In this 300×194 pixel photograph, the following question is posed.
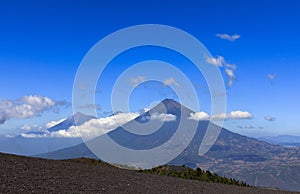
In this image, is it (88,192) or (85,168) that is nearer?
(88,192)

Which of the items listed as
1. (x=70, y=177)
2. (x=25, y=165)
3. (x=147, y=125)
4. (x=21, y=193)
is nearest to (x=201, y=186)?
(x=70, y=177)

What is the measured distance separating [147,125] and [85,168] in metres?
35.8

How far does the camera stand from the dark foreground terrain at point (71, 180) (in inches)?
1006

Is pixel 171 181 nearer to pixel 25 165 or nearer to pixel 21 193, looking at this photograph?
pixel 25 165

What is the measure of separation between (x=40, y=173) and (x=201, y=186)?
1430 cm

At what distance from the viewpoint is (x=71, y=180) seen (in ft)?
95.3

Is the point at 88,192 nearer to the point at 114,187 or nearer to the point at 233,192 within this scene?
the point at 114,187

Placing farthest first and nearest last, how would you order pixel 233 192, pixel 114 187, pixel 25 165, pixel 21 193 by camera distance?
pixel 233 192 < pixel 25 165 < pixel 114 187 < pixel 21 193

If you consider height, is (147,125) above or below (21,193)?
above

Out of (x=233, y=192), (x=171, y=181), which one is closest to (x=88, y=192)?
(x=171, y=181)

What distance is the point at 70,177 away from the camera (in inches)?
1191

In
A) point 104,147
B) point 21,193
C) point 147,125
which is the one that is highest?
point 147,125

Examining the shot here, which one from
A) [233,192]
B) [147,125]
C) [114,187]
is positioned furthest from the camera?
[147,125]

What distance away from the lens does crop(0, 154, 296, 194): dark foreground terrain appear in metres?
25.6
